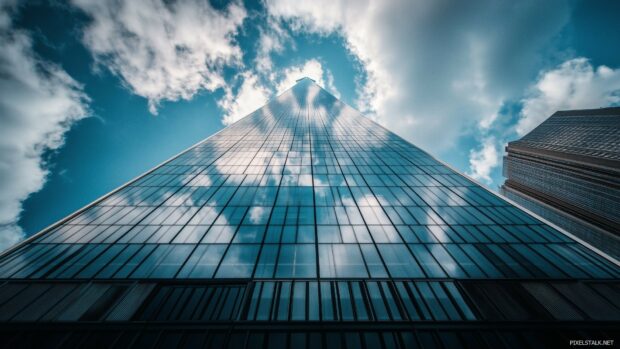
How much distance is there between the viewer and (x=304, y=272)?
615 inches

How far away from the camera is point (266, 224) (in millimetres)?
20453

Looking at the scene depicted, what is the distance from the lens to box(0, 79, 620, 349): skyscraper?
1209 cm

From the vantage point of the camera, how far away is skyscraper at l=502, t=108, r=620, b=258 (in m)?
90.2

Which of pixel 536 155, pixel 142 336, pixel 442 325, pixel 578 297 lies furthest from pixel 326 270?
pixel 536 155

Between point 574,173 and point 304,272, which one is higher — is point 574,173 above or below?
below

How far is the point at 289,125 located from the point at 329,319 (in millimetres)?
42511

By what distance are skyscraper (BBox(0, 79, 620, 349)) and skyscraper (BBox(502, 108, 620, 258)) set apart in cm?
11483

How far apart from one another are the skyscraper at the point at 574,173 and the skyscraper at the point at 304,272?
114834 mm

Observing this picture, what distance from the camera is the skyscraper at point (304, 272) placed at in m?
12.1

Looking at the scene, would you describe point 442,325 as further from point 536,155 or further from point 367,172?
point 536,155

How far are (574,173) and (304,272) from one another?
148 meters

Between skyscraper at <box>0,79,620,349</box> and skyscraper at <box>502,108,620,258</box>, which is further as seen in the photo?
skyscraper at <box>502,108,620,258</box>

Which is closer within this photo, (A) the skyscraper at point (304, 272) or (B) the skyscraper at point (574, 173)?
(A) the skyscraper at point (304, 272)

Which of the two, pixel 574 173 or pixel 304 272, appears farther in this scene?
pixel 574 173
